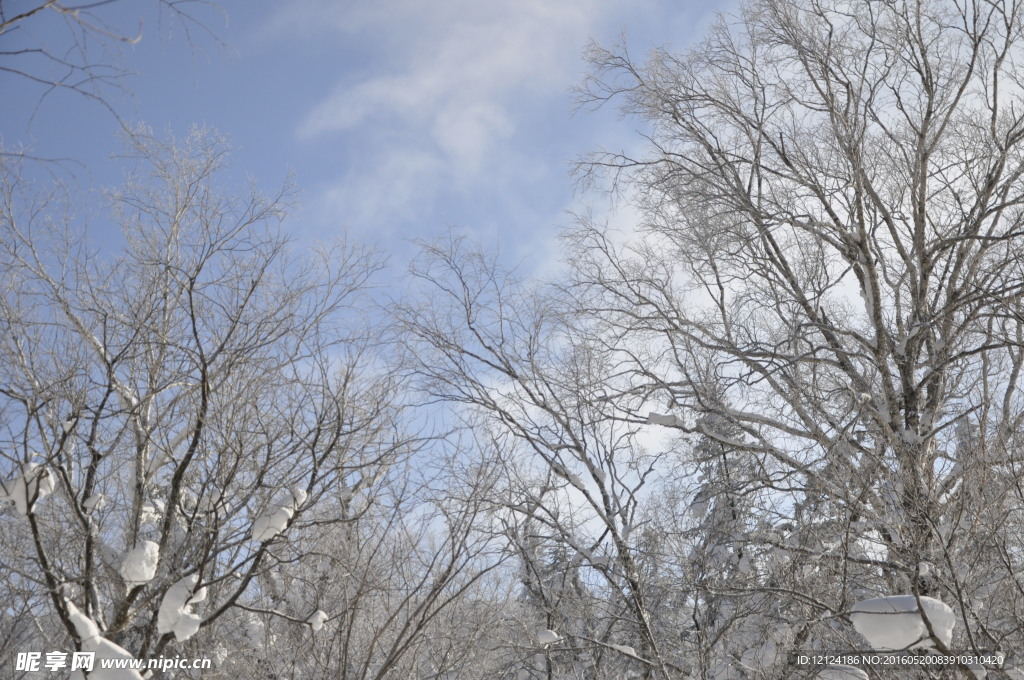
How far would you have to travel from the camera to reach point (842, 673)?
4.28m

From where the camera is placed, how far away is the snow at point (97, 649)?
161 inches

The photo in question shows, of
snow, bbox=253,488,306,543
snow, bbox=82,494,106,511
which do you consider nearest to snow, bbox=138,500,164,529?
snow, bbox=82,494,106,511

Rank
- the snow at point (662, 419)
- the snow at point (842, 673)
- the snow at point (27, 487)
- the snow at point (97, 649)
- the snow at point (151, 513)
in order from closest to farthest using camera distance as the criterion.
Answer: the snow at point (97, 649) < the snow at point (842, 673) < the snow at point (27, 487) < the snow at point (151, 513) < the snow at point (662, 419)

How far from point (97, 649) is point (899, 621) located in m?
4.06

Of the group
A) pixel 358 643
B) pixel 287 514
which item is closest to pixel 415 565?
pixel 287 514

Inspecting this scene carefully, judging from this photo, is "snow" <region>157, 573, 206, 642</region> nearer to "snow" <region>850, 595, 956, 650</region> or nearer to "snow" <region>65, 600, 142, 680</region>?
"snow" <region>65, 600, 142, 680</region>

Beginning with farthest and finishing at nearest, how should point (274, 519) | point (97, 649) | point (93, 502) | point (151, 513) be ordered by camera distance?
point (151, 513) → point (93, 502) → point (274, 519) → point (97, 649)

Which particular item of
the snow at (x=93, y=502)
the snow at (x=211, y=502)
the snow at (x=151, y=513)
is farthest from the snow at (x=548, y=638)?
the snow at (x=93, y=502)

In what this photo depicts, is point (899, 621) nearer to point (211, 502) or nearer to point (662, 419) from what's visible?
point (211, 502)

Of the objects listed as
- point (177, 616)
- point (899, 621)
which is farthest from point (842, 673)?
point (177, 616)

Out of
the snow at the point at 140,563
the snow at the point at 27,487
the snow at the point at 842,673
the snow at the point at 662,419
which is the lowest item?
the snow at the point at 842,673

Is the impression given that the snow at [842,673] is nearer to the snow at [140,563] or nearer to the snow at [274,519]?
the snow at [274,519]

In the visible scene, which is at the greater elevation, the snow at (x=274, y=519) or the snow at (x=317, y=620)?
the snow at (x=274, y=519)

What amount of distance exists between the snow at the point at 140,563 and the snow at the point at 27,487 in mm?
627
